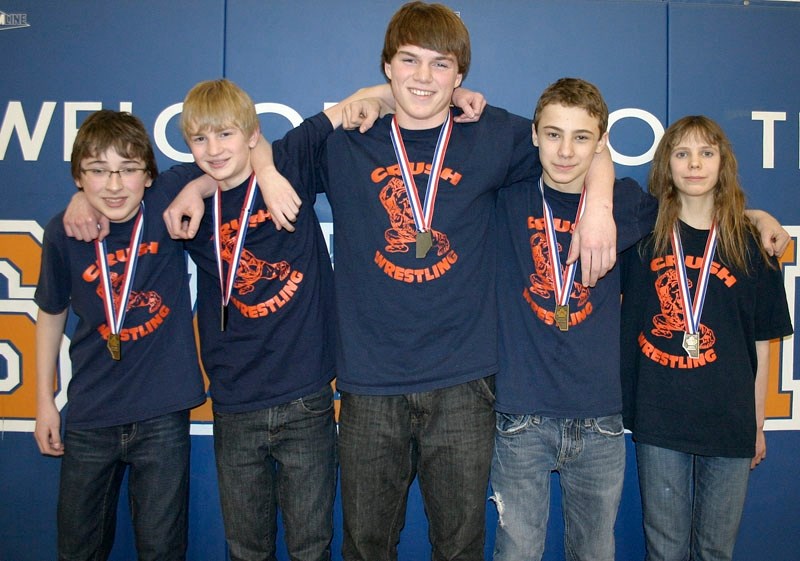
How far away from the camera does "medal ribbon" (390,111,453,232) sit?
1.65 metres

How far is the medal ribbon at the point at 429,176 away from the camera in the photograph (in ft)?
5.41

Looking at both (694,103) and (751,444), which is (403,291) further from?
(694,103)

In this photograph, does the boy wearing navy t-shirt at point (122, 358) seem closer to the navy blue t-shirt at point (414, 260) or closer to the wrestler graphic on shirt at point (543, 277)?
the navy blue t-shirt at point (414, 260)

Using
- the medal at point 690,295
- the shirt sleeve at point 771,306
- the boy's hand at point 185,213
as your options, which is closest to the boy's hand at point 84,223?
the boy's hand at point 185,213

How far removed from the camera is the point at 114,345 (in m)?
1.73

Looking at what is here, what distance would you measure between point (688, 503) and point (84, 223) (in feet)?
6.43

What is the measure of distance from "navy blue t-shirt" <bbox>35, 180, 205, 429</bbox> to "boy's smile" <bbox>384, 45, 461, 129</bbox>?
31.0 inches

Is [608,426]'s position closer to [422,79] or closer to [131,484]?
[422,79]

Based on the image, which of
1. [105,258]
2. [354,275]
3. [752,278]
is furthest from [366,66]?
[752,278]

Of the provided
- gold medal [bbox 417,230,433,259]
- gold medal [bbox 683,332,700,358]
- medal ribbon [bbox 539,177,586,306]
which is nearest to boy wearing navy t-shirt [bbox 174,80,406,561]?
gold medal [bbox 417,230,433,259]

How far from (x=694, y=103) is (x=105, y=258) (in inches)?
79.9

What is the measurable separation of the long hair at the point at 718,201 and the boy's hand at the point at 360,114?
930 millimetres

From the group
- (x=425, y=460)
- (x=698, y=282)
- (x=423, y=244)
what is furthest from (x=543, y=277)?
(x=425, y=460)

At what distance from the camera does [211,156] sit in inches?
66.4
